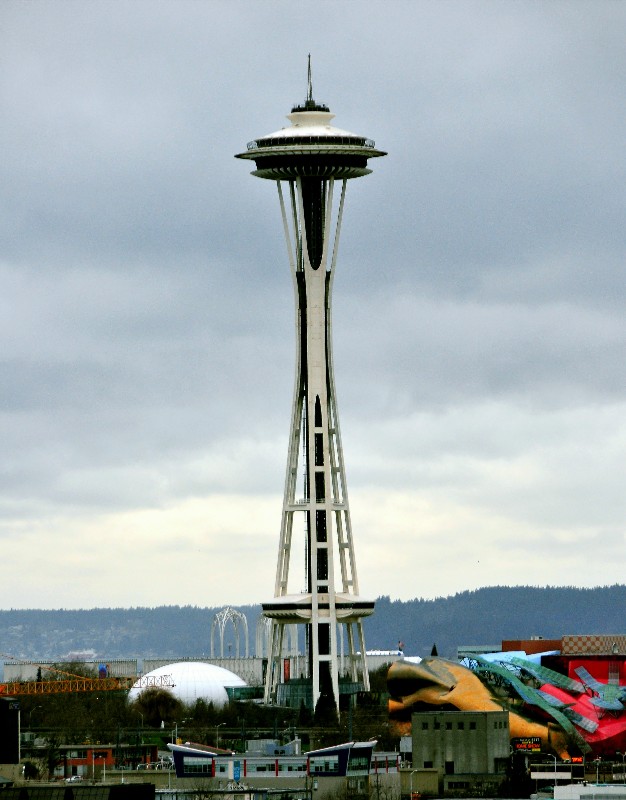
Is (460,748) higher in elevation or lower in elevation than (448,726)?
lower

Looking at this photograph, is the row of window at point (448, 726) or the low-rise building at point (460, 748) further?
the row of window at point (448, 726)

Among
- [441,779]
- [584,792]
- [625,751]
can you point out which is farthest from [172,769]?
[625,751]

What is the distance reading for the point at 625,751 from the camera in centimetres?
19800

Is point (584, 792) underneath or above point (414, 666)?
underneath

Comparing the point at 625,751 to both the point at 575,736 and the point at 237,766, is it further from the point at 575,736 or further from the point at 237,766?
the point at 237,766

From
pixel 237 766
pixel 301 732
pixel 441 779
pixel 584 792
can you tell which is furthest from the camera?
pixel 301 732

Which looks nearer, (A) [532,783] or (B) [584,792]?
(B) [584,792]

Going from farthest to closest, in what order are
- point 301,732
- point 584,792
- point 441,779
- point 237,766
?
point 301,732 → point 441,779 → point 237,766 → point 584,792

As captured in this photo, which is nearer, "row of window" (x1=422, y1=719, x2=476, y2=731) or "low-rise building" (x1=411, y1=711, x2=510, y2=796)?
"low-rise building" (x1=411, y1=711, x2=510, y2=796)

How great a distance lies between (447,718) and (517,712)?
578 inches

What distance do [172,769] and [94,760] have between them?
40.2 ft

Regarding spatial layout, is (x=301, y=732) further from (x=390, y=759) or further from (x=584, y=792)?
(x=584, y=792)

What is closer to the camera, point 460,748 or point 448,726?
point 460,748

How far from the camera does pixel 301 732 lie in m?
193
